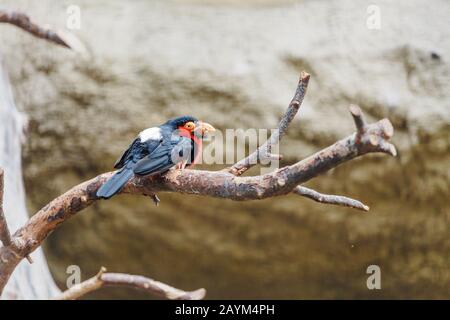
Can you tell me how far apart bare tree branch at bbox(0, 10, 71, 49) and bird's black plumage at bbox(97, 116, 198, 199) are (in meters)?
0.36

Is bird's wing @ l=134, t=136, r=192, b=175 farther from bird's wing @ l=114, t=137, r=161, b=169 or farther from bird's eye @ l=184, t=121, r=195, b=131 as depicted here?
bird's eye @ l=184, t=121, r=195, b=131

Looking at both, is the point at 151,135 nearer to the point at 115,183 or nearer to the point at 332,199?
the point at 115,183

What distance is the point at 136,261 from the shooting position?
3.39 m

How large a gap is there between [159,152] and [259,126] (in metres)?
1.44

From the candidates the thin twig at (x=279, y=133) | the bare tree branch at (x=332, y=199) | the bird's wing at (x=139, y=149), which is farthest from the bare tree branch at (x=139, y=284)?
the bare tree branch at (x=332, y=199)

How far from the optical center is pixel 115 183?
1724mm

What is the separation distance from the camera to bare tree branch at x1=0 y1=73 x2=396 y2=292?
1321mm

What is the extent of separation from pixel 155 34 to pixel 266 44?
0.57 metres

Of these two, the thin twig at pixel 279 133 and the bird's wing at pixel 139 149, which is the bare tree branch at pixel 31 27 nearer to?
the bird's wing at pixel 139 149

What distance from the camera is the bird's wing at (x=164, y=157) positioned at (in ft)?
5.78

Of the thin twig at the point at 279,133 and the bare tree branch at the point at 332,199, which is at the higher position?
the thin twig at the point at 279,133

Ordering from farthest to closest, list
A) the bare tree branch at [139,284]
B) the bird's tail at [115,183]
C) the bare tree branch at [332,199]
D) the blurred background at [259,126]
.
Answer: the blurred background at [259,126] → the bare tree branch at [139,284] → the bird's tail at [115,183] → the bare tree branch at [332,199]

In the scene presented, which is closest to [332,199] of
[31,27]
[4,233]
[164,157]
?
[164,157]

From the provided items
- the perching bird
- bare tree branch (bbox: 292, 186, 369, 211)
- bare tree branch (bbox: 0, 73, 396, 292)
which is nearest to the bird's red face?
the perching bird
